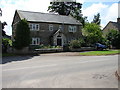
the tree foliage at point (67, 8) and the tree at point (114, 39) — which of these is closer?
the tree at point (114, 39)

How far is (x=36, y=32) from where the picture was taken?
37.7 metres

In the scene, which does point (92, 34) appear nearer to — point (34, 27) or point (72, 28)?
point (72, 28)

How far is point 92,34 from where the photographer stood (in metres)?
39.5

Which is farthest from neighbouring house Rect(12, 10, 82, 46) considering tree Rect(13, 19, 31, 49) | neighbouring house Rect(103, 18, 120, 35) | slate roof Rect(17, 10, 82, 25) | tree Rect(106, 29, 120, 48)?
neighbouring house Rect(103, 18, 120, 35)

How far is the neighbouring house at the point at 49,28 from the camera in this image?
123 ft

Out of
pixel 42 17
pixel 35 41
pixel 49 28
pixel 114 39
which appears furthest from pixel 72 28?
pixel 114 39

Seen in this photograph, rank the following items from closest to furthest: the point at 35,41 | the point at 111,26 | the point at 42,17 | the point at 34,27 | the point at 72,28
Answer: the point at 34,27, the point at 35,41, the point at 42,17, the point at 72,28, the point at 111,26

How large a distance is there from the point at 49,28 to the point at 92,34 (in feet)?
34.2

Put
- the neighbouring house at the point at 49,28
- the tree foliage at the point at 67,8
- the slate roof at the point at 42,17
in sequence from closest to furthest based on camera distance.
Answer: the neighbouring house at the point at 49,28
the slate roof at the point at 42,17
the tree foliage at the point at 67,8

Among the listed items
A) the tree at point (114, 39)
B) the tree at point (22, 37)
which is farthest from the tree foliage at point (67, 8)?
the tree at point (22, 37)

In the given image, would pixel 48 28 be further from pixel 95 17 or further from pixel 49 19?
pixel 95 17

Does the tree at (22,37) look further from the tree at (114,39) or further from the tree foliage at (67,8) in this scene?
the tree foliage at (67,8)

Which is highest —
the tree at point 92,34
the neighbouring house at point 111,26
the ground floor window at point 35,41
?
the neighbouring house at point 111,26

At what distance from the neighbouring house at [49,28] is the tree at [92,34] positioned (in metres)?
2.18
